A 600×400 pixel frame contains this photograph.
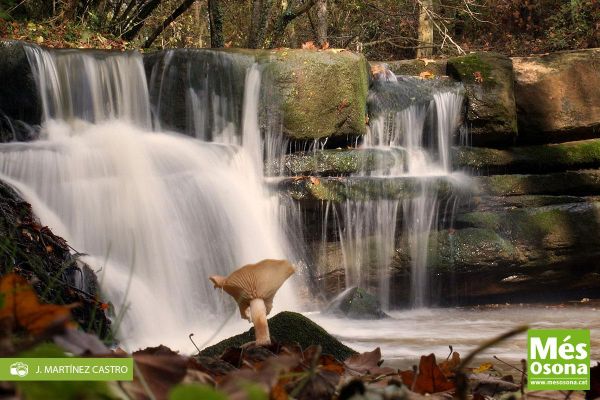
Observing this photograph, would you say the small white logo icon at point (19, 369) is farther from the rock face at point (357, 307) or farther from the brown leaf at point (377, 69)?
the brown leaf at point (377, 69)

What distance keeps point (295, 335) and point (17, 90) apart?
5.97m

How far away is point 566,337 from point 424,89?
340 inches

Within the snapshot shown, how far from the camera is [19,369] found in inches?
32.9

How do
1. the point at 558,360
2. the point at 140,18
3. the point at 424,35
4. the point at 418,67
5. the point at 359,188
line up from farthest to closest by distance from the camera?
the point at 424,35 → the point at 140,18 → the point at 418,67 → the point at 359,188 → the point at 558,360

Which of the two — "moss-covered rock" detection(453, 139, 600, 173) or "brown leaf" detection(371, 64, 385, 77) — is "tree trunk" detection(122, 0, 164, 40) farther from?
"moss-covered rock" detection(453, 139, 600, 173)

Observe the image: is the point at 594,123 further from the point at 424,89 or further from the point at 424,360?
the point at 424,360

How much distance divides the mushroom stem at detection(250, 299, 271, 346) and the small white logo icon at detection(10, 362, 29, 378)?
3.30 ft

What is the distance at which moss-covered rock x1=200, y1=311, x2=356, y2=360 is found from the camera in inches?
116

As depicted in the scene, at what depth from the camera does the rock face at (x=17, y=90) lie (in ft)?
26.0

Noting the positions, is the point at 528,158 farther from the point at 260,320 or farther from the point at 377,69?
the point at 260,320

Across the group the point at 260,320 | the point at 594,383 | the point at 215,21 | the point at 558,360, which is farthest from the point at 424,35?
the point at 558,360

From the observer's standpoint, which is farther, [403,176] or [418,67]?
[418,67]

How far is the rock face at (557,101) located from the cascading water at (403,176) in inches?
36.5

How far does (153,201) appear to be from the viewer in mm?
7168
